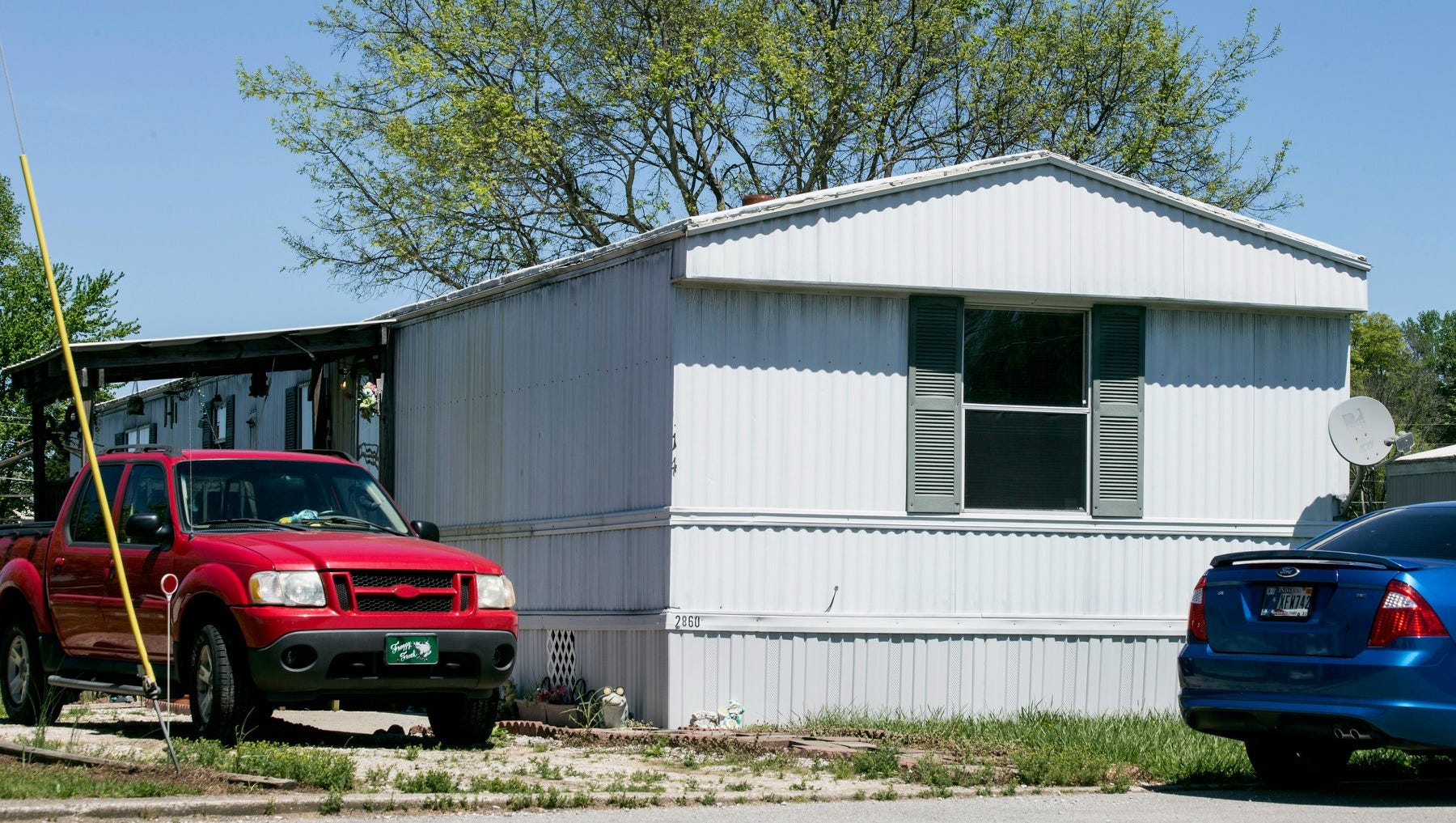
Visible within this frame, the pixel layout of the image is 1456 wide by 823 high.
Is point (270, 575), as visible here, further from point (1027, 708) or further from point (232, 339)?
point (232, 339)

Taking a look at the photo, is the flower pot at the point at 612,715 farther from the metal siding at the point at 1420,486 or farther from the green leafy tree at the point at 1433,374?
the green leafy tree at the point at 1433,374

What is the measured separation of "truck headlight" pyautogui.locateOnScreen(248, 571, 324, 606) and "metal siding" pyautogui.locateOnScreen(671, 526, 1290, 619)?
115 inches

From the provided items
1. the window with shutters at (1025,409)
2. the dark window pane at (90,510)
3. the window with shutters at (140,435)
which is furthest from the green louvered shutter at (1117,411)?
the window with shutters at (140,435)

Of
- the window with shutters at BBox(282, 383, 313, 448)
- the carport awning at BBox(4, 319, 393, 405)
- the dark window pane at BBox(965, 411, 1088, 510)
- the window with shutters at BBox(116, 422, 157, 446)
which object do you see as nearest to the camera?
the dark window pane at BBox(965, 411, 1088, 510)

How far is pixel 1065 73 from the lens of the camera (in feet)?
Result: 102

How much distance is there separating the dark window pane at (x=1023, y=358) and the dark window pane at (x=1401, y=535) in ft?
12.0

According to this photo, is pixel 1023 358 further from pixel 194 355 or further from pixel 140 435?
pixel 140 435

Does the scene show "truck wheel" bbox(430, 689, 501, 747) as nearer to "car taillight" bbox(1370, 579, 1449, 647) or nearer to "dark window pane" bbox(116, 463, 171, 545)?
"dark window pane" bbox(116, 463, 171, 545)

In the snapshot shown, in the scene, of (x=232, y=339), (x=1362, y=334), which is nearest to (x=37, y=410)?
(x=232, y=339)

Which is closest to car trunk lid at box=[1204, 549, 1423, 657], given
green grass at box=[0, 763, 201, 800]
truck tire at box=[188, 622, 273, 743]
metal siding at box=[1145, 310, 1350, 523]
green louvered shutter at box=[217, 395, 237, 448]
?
metal siding at box=[1145, 310, 1350, 523]

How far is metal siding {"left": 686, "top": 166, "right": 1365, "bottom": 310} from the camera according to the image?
12.7 metres

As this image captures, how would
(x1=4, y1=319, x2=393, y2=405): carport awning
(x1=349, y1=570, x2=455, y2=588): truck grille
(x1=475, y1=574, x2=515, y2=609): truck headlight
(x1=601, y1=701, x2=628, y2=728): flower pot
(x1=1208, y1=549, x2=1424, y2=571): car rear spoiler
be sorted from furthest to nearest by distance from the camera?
(x1=4, y1=319, x2=393, y2=405): carport awning → (x1=601, y1=701, x2=628, y2=728): flower pot → (x1=475, y1=574, x2=515, y2=609): truck headlight → (x1=349, y1=570, x2=455, y2=588): truck grille → (x1=1208, y1=549, x2=1424, y2=571): car rear spoiler

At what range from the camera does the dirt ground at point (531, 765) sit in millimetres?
8539

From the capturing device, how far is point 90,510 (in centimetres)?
1219
